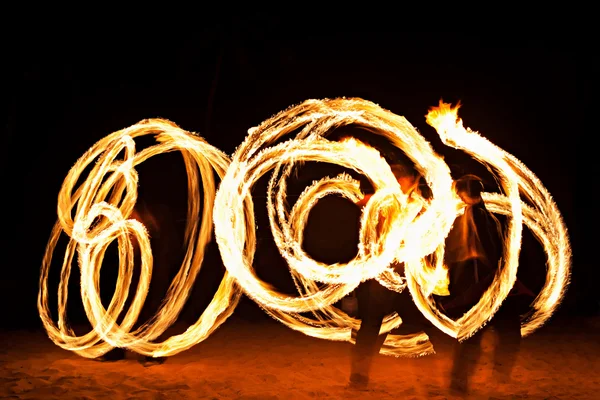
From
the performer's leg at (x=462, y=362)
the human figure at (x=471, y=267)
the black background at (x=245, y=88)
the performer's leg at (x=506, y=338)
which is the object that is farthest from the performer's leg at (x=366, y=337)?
the black background at (x=245, y=88)

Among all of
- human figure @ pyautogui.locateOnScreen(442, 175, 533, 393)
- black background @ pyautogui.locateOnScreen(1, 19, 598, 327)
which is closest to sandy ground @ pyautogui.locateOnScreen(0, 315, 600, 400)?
human figure @ pyautogui.locateOnScreen(442, 175, 533, 393)

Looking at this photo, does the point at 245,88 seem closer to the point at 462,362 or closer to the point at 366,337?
the point at 366,337

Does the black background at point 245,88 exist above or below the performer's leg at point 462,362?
above

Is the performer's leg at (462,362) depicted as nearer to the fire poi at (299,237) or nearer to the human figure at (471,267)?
the human figure at (471,267)

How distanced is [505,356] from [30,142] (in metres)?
9.72

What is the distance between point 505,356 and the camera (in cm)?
530

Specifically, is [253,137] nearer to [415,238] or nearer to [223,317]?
[223,317]

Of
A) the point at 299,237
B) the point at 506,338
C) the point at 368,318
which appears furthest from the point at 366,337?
the point at 299,237

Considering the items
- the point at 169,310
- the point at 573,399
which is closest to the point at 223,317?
the point at 169,310

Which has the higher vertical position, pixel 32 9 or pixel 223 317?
pixel 32 9

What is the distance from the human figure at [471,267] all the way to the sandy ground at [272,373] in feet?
1.02

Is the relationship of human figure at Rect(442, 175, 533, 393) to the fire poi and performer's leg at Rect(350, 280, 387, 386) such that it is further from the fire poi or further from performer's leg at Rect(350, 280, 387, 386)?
performer's leg at Rect(350, 280, 387, 386)

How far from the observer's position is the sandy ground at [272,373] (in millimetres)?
4871

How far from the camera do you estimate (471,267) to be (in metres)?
5.02
